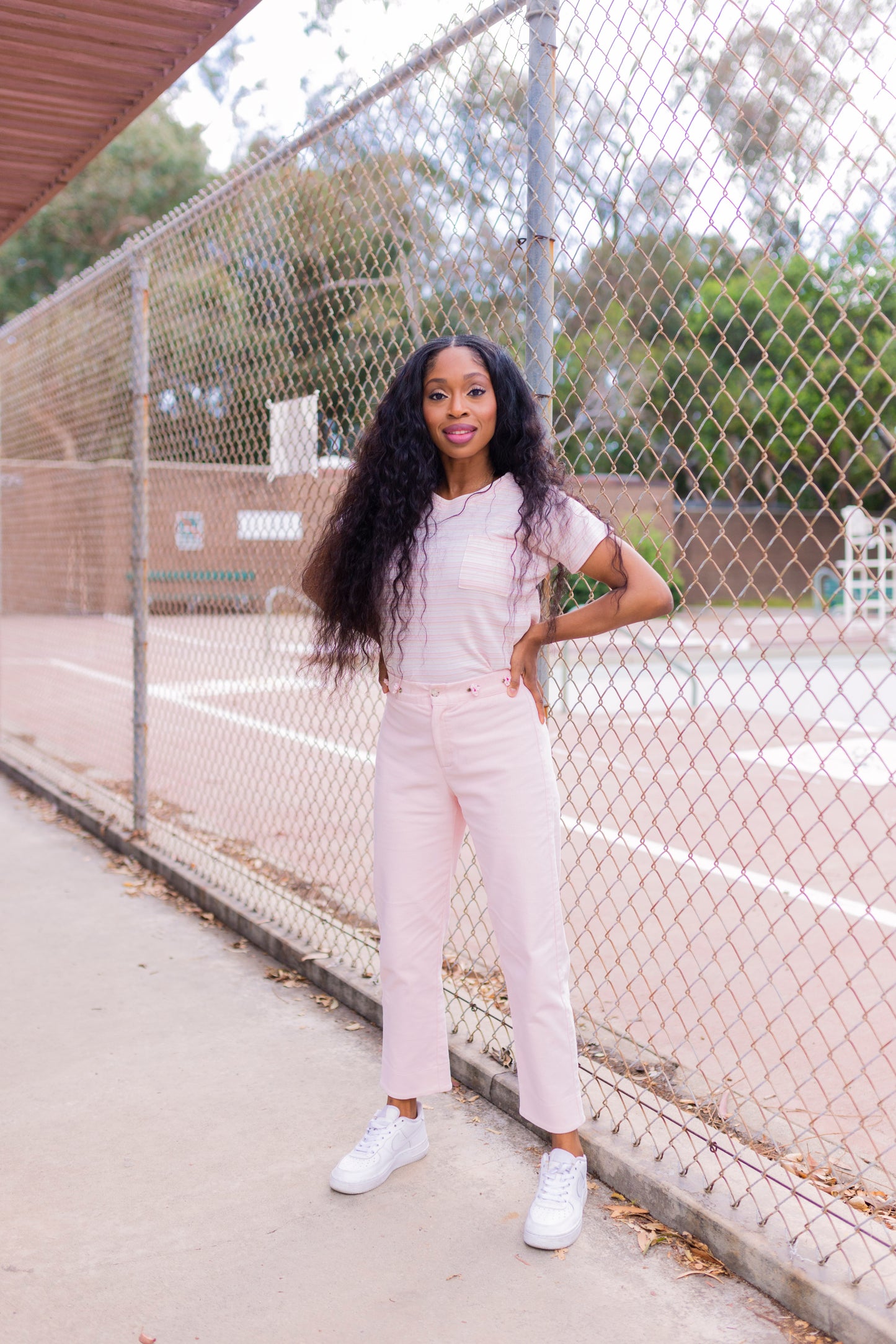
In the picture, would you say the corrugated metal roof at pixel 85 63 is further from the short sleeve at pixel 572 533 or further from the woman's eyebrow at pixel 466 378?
the short sleeve at pixel 572 533

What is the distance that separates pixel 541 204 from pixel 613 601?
1195 mm

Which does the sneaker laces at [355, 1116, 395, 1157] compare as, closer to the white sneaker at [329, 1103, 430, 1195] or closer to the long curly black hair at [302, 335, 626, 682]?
the white sneaker at [329, 1103, 430, 1195]

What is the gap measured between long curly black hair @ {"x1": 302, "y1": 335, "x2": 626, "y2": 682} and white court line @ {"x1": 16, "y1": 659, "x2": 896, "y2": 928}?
0.80m

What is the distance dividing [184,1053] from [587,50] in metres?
2.90

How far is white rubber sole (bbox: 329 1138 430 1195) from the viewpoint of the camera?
2738 mm

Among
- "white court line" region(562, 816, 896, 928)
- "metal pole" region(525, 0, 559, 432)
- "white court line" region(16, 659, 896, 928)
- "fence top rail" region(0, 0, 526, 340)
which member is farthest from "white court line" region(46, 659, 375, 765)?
"metal pole" region(525, 0, 559, 432)

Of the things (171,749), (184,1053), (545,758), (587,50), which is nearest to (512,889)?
(545,758)

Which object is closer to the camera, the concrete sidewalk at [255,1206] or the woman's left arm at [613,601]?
the concrete sidewalk at [255,1206]

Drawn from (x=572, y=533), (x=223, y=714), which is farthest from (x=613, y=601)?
(x=223, y=714)

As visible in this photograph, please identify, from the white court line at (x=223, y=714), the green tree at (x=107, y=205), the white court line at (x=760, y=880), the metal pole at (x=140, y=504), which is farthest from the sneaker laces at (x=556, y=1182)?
the green tree at (x=107, y=205)

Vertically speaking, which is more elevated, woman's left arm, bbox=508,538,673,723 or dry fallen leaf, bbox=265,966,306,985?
woman's left arm, bbox=508,538,673,723

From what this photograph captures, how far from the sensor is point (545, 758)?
2.60 m

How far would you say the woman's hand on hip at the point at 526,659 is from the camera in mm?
2543

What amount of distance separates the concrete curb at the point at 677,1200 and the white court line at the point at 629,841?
66cm
